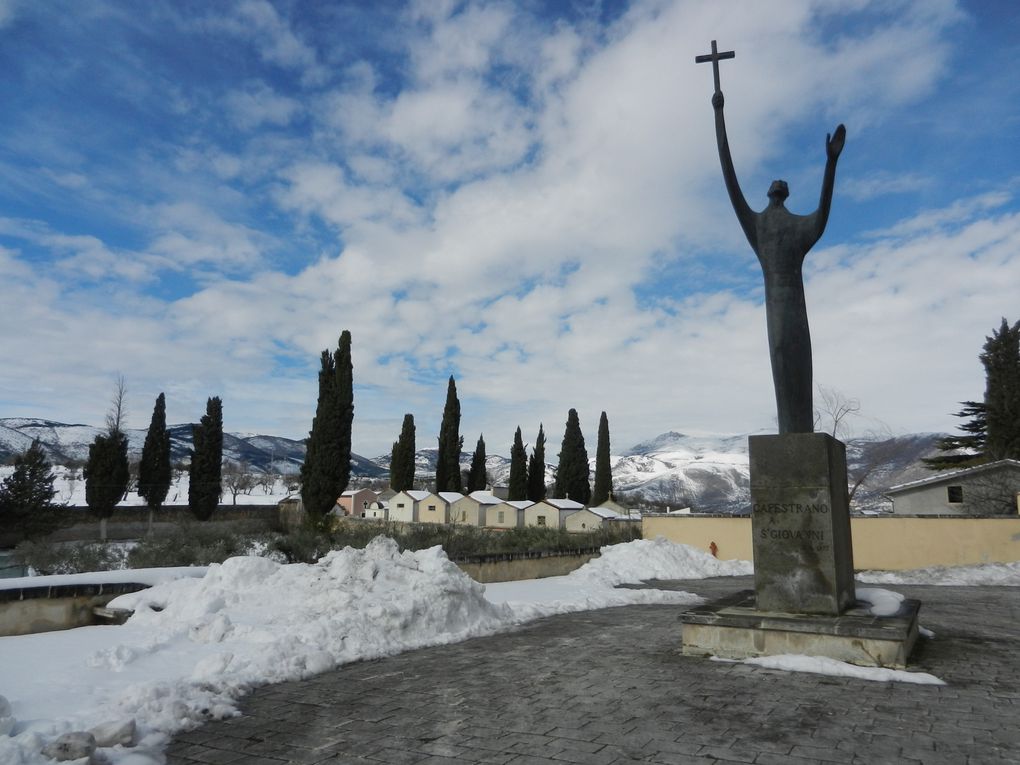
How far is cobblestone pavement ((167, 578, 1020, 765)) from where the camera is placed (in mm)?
4219

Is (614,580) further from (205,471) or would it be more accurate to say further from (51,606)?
(205,471)

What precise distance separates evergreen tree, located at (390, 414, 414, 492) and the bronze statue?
4642cm

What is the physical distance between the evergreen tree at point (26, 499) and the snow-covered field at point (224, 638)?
28.8 meters

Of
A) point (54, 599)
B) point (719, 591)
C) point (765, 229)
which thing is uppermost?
point (765, 229)

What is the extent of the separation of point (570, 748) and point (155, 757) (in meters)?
2.61

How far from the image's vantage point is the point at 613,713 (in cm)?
506

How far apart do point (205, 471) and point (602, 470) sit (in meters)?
29.1

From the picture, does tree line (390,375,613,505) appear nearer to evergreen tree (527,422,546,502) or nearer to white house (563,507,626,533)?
evergreen tree (527,422,546,502)

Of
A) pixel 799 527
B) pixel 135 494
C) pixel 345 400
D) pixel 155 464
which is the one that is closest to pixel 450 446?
pixel 345 400

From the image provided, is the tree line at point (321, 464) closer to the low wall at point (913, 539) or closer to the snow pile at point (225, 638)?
the low wall at point (913, 539)

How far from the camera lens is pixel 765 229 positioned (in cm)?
841

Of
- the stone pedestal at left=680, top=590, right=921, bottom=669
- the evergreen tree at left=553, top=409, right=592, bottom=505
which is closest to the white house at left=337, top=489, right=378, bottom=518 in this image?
the evergreen tree at left=553, top=409, right=592, bottom=505

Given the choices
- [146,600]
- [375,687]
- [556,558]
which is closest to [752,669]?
[375,687]

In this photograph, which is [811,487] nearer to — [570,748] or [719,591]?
[570,748]
